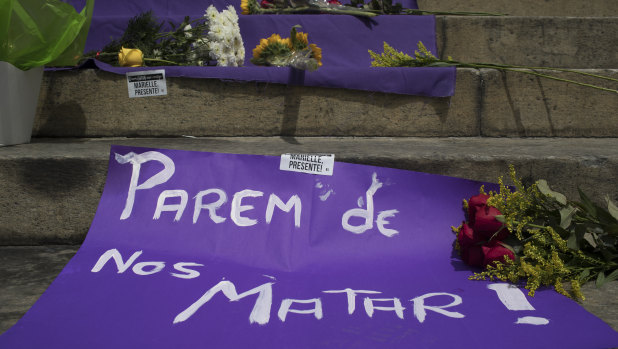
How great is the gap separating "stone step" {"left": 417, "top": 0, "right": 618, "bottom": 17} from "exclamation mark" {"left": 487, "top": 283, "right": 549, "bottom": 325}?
3.33m

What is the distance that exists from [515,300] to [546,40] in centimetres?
237

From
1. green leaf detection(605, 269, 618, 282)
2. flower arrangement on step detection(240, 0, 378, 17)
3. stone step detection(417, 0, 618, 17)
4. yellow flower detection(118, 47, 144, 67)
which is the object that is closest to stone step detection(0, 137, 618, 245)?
green leaf detection(605, 269, 618, 282)

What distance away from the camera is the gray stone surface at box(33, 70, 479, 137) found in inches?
99.9

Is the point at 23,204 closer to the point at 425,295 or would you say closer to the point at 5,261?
the point at 5,261

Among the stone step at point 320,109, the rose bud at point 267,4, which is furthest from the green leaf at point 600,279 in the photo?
the rose bud at point 267,4

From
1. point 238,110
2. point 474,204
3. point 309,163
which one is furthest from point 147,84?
point 474,204

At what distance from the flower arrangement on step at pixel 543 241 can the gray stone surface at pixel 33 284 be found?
0.05 metres

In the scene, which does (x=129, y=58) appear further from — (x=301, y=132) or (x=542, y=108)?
(x=542, y=108)

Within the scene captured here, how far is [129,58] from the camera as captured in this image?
2.66 m

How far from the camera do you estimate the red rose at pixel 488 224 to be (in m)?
1.65

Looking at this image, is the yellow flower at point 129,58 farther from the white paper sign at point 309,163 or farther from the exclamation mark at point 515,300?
the exclamation mark at point 515,300

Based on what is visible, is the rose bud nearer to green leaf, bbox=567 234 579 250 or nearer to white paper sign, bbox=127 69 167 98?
white paper sign, bbox=127 69 167 98

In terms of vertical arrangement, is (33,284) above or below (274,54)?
below

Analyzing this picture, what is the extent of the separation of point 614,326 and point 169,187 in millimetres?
1534
